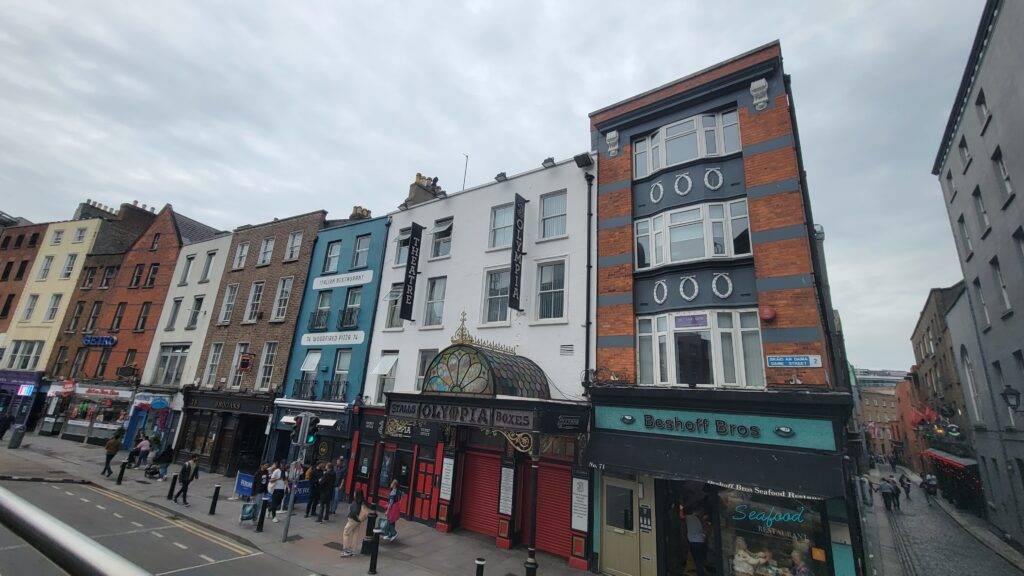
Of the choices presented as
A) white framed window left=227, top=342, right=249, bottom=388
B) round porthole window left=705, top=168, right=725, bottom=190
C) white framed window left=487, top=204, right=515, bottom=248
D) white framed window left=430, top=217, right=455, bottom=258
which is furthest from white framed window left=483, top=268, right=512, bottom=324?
white framed window left=227, top=342, right=249, bottom=388

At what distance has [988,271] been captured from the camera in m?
21.0

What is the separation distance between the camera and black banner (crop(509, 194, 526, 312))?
1756 centimetres

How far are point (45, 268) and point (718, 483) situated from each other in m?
53.2

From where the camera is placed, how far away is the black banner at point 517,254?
17.6m

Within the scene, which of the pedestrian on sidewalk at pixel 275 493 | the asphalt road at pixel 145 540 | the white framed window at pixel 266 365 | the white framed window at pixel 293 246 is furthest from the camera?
the white framed window at pixel 293 246

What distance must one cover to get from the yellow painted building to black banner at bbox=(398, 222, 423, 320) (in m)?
33.6

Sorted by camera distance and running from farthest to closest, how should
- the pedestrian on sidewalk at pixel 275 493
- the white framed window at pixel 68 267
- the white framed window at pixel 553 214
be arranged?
1. the white framed window at pixel 68 267
2. the white framed window at pixel 553 214
3. the pedestrian on sidewalk at pixel 275 493

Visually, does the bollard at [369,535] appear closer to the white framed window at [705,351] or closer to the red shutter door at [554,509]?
the red shutter door at [554,509]

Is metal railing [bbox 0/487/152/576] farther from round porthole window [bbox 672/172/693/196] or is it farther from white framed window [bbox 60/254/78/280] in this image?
white framed window [bbox 60/254/78/280]

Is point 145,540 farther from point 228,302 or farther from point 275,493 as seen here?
point 228,302

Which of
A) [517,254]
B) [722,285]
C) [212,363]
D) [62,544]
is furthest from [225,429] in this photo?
[62,544]

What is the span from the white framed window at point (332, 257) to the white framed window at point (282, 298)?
101 inches

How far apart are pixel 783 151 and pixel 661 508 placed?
1157 cm

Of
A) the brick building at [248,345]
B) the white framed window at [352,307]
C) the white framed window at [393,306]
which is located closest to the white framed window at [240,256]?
the brick building at [248,345]
